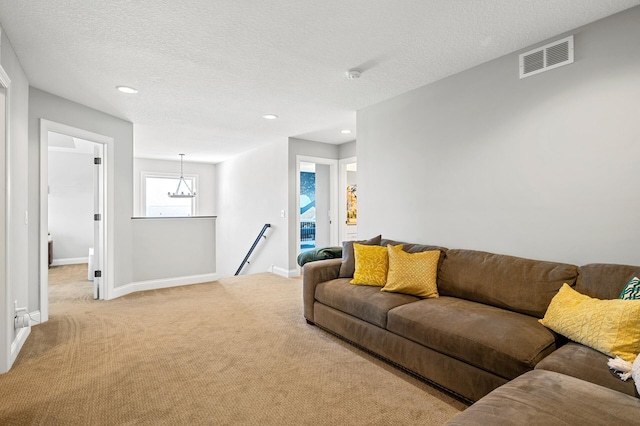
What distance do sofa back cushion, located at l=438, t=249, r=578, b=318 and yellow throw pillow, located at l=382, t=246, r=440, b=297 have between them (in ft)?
0.40

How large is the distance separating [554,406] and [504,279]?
131 cm

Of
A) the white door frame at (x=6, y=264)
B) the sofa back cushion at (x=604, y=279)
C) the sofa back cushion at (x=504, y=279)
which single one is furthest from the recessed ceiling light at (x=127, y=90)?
the sofa back cushion at (x=604, y=279)

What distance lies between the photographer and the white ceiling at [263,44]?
6.78ft

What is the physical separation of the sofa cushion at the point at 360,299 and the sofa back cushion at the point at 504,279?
1.30 feet

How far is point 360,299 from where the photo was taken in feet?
8.89

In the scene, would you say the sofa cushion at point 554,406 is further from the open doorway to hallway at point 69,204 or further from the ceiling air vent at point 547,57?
the open doorway to hallway at point 69,204

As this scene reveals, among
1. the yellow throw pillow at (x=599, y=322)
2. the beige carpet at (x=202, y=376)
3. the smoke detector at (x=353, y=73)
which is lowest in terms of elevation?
the beige carpet at (x=202, y=376)

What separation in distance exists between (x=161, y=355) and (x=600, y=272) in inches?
126

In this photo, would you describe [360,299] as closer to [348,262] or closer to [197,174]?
[348,262]

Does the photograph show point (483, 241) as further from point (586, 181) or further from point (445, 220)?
point (586, 181)

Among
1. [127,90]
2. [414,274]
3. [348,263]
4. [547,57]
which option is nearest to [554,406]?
[414,274]

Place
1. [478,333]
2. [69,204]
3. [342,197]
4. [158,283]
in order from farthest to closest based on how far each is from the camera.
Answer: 1. [69,204]
2. [342,197]
3. [158,283]
4. [478,333]

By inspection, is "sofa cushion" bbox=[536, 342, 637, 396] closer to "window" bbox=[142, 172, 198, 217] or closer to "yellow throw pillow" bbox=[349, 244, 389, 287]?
"yellow throw pillow" bbox=[349, 244, 389, 287]

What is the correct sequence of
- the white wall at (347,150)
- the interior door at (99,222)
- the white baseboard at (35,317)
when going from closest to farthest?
the white baseboard at (35,317), the interior door at (99,222), the white wall at (347,150)
